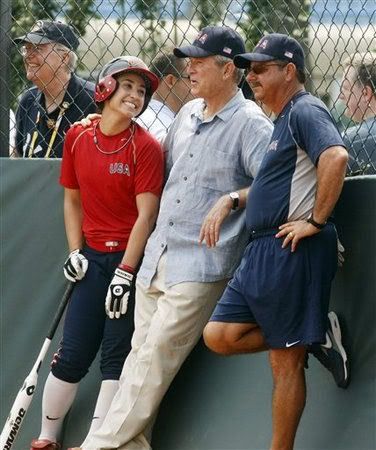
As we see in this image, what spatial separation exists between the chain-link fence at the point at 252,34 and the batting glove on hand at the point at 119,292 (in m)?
1.16

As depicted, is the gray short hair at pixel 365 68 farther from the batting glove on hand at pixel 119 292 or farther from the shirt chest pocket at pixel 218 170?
the batting glove on hand at pixel 119 292

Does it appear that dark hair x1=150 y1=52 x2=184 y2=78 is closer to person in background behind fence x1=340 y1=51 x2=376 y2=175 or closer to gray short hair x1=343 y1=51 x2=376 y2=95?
person in background behind fence x1=340 y1=51 x2=376 y2=175

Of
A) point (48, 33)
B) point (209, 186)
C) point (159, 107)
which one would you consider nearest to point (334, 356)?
point (209, 186)

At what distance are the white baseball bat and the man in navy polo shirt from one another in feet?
3.88

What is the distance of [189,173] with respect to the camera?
18.4 feet

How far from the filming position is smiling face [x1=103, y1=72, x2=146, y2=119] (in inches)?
231

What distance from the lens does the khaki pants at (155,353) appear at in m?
5.52

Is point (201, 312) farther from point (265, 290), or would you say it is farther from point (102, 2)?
point (102, 2)

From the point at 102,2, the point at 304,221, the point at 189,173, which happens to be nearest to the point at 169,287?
the point at 189,173

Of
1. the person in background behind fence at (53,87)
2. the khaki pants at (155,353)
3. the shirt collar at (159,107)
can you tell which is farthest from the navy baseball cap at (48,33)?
the khaki pants at (155,353)

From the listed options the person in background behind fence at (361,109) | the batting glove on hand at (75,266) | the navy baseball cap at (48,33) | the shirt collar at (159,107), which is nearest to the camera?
the person in background behind fence at (361,109)

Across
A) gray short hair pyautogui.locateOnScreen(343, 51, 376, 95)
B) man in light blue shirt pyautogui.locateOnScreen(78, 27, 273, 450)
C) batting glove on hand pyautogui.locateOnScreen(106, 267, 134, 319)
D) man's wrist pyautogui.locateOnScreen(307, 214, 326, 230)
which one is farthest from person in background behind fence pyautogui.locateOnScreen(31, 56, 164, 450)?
man's wrist pyautogui.locateOnScreen(307, 214, 326, 230)

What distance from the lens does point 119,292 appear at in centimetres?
576

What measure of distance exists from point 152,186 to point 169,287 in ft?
1.78
